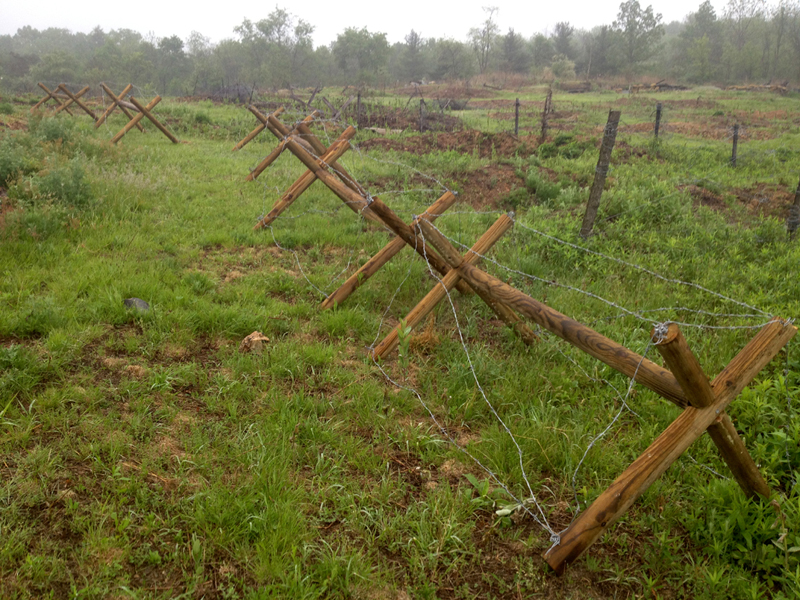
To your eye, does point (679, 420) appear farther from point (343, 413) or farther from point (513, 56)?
point (513, 56)

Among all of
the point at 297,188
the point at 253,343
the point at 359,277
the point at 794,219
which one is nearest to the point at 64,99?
the point at 297,188

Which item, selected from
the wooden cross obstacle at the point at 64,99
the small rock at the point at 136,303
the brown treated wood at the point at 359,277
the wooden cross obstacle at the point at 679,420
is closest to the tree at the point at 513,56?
the wooden cross obstacle at the point at 64,99

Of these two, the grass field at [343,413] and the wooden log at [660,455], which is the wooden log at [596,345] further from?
the grass field at [343,413]

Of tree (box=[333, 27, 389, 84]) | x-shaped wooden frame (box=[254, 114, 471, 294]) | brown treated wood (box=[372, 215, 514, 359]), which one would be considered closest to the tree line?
tree (box=[333, 27, 389, 84])

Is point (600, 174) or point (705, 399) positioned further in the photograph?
point (600, 174)

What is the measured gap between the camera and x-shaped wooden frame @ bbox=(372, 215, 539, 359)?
3773 millimetres

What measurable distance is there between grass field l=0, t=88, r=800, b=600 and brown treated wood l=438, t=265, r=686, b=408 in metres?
0.63

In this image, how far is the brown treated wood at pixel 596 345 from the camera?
2.51 metres

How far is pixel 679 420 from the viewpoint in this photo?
7.81 feet

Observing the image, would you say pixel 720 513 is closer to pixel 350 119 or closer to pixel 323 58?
pixel 350 119

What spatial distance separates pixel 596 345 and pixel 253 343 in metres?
2.70

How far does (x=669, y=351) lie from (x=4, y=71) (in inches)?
2337

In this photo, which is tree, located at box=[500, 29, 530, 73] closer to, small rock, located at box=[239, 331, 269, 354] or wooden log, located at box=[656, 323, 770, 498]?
small rock, located at box=[239, 331, 269, 354]

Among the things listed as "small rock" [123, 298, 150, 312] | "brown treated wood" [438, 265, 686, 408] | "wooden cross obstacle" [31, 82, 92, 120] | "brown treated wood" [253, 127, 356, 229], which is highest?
"wooden cross obstacle" [31, 82, 92, 120]
